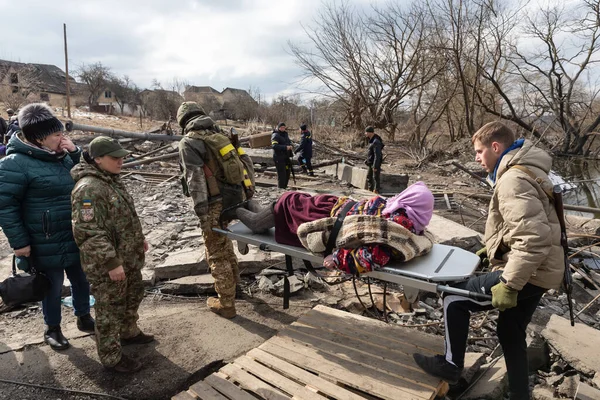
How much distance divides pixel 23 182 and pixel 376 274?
2.55m

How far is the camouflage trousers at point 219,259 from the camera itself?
3568mm

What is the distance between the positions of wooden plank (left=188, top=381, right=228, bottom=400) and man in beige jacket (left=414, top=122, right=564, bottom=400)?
1372mm

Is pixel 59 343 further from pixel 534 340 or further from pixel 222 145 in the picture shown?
pixel 534 340

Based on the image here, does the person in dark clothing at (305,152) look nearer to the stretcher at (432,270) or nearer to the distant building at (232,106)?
the stretcher at (432,270)

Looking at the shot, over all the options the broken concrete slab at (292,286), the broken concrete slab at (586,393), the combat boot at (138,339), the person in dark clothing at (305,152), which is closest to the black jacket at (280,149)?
the person in dark clothing at (305,152)

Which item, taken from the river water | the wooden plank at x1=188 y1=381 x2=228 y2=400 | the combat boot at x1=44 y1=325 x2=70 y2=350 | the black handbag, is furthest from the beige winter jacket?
the river water

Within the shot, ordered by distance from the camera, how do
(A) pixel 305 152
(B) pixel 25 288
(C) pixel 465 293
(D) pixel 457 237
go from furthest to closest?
1. (A) pixel 305 152
2. (D) pixel 457 237
3. (B) pixel 25 288
4. (C) pixel 465 293

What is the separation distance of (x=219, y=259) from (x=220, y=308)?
19.9 inches

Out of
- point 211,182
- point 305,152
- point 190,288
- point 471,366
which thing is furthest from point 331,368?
point 305,152

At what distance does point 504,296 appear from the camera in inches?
81.3

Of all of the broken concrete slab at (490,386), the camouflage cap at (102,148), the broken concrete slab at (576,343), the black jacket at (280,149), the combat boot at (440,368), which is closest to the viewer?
the combat boot at (440,368)

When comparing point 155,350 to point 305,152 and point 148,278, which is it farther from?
point 305,152

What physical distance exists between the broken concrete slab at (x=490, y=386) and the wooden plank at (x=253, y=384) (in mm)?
1319

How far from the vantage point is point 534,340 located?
10.3 feet
